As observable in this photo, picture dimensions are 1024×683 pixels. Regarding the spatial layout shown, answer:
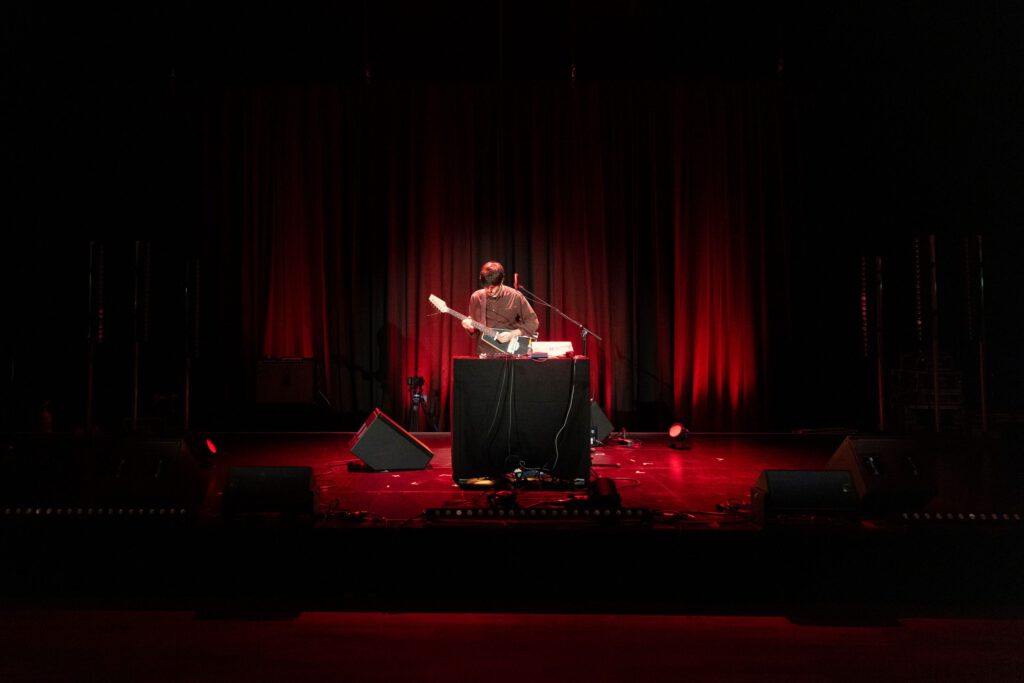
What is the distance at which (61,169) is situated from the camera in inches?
281

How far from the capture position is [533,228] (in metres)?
7.70

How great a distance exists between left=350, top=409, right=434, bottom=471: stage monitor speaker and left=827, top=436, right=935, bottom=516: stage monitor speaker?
2767mm

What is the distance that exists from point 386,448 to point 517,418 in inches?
43.8

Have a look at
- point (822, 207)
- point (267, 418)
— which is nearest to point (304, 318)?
point (267, 418)

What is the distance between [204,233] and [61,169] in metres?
1.49

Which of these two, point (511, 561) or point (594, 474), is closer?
point (511, 561)

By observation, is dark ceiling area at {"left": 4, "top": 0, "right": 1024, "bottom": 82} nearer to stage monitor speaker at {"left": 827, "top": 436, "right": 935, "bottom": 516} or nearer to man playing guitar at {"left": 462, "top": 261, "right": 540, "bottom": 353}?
man playing guitar at {"left": 462, "top": 261, "right": 540, "bottom": 353}

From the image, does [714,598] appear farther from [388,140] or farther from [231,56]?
[231,56]

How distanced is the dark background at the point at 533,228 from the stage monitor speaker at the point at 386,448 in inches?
106

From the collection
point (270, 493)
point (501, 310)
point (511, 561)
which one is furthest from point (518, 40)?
point (511, 561)

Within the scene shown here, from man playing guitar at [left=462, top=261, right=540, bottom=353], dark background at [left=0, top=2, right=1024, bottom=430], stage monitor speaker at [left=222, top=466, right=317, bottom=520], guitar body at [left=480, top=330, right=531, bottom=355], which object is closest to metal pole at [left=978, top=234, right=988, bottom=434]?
dark background at [left=0, top=2, right=1024, bottom=430]

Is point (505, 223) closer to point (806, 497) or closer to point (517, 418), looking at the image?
point (517, 418)

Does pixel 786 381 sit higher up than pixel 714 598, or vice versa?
pixel 786 381

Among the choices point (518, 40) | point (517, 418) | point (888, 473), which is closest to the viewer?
point (888, 473)
